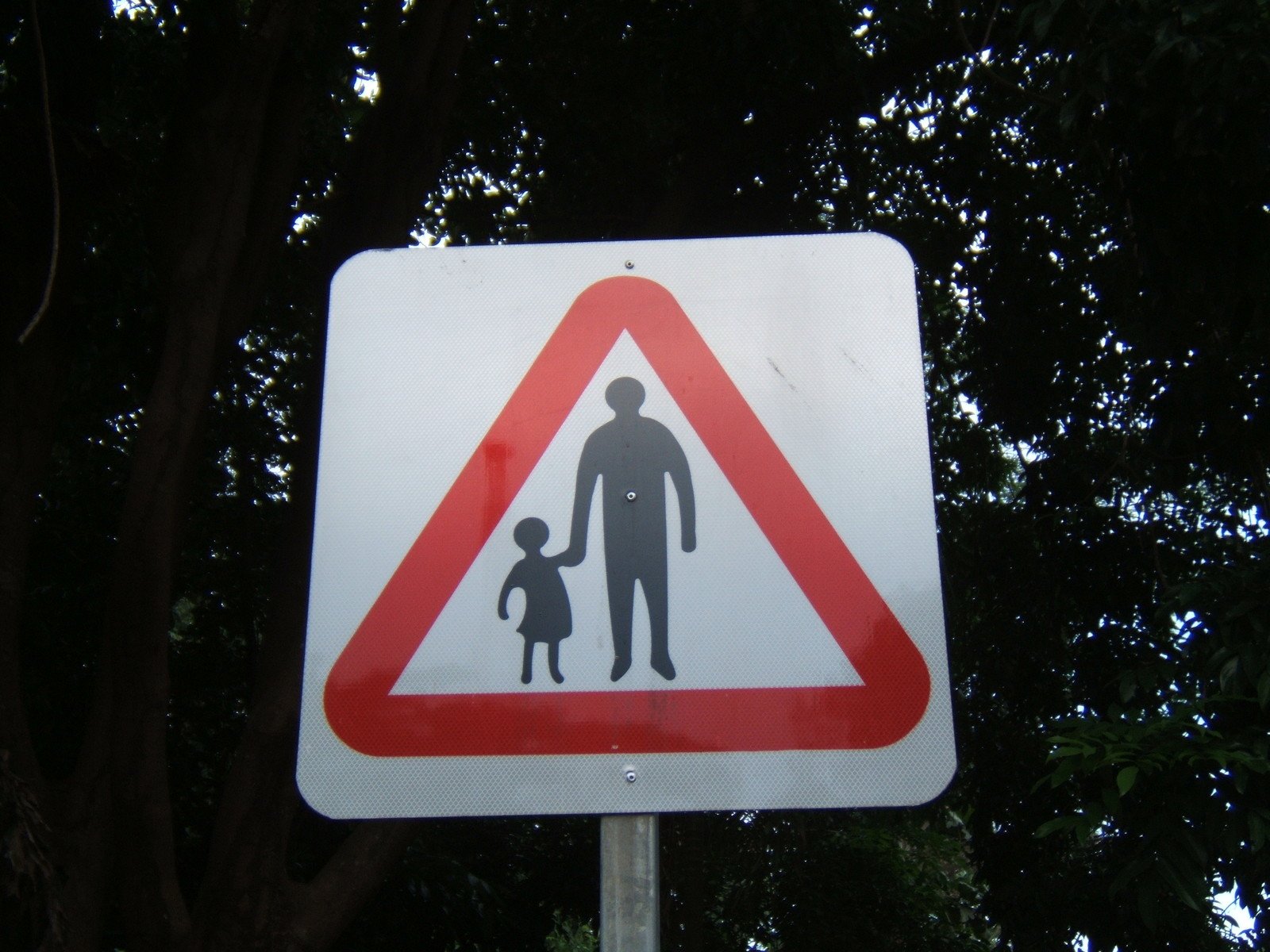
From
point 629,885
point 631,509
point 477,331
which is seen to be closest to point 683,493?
point 631,509

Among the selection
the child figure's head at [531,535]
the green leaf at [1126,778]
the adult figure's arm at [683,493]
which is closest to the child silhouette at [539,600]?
the child figure's head at [531,535]

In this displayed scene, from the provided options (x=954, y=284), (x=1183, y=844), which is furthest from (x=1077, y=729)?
(x=954, y=284)

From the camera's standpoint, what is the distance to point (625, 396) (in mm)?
1481

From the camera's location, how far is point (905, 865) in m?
8.99

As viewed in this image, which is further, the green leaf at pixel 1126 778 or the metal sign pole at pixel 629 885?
the green leaf at pixel 1126 778

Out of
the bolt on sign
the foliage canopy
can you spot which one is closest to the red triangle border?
the bolt on sign

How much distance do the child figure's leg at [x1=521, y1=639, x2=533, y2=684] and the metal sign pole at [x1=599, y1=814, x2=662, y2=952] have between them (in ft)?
0.55

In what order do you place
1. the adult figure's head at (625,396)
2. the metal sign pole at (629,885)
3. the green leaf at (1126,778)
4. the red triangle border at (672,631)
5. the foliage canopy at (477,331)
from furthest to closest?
the foliage canopy at (477,331) < the green leaf at (1126,778) < the adult figure's head at (625,396) < the red triangle border at (672,631) < the metal sign pole at (629,885)

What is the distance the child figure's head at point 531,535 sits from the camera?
1408mm

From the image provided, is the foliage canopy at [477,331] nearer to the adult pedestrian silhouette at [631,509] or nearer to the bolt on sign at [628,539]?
the bolt on sign at [628,539]

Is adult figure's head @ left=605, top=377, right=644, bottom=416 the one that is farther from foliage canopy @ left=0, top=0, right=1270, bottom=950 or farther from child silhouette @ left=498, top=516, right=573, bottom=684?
foliage canopy @ left=0, top=0, right=1270, bottom=950

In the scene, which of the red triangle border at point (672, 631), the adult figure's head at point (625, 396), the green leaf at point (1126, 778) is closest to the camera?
the red triangle border at point (672, 631)

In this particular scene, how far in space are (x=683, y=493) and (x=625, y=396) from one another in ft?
0.48

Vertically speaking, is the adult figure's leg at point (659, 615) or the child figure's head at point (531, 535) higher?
the child figure's head at point (531, 535)
